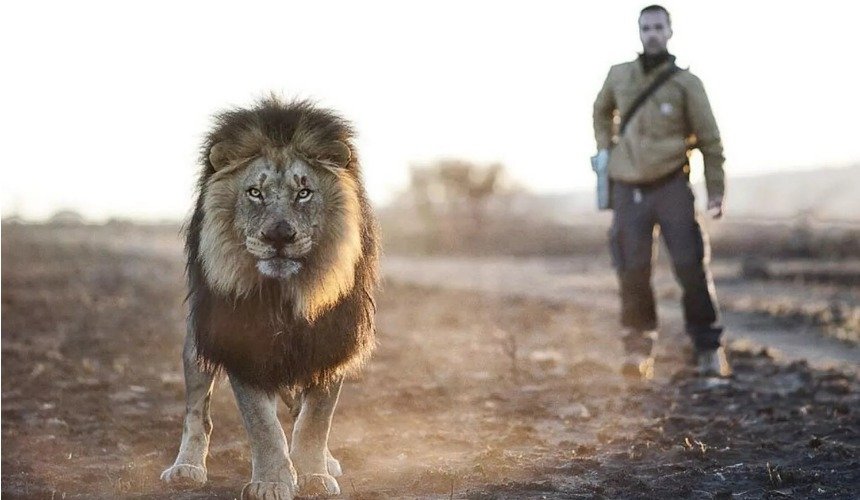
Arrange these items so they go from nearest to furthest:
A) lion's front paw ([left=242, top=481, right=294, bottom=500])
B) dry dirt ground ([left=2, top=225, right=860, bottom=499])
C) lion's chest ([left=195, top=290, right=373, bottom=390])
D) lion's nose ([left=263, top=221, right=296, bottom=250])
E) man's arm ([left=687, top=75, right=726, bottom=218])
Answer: lion's nose ([left=263, top=221, right=296, bottom=250]) < lion's front paw ([left=242, top=481, right=294, bottom=500]) < lion's chest ([left=195, top=290, right=373, bottom=390]) < dry dirt ground ([left=2, top=225, right=860, bottom=499]) < man's arm ([left=687, top=75, right=726, bottom=218])

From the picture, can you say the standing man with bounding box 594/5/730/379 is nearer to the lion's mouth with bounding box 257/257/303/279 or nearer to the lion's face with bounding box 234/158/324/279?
the lion's face with bounding box 234/158/324/279

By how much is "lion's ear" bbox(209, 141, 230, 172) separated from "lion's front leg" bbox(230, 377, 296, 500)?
2.65 feet

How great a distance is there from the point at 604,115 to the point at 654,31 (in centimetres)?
61

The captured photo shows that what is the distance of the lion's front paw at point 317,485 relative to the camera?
409 cm

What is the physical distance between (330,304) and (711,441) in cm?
203

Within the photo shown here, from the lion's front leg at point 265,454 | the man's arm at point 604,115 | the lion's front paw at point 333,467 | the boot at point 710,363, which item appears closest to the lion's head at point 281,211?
the lion's front leg at point 265,454

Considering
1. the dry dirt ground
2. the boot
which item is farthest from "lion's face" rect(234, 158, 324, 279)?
the boot

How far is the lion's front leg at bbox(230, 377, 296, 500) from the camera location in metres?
3.92

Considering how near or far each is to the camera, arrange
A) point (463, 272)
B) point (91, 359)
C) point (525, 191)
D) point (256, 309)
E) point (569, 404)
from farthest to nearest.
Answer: point (525, 191), point (463, 272), point (91, 359), point (569, 404), point (256, 309)

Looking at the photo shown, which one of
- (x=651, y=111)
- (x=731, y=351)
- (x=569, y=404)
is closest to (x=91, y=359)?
(x=569, y=404)

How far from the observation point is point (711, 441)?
5078 mm

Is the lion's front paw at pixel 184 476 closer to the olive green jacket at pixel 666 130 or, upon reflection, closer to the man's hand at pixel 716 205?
the olive green jacket at pixel 666 130

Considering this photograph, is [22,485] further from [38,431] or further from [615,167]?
[615,167]

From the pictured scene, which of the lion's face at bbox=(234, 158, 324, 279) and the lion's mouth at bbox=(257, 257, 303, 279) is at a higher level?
the lion's face at bbox=(234, 158, 324, 279)
